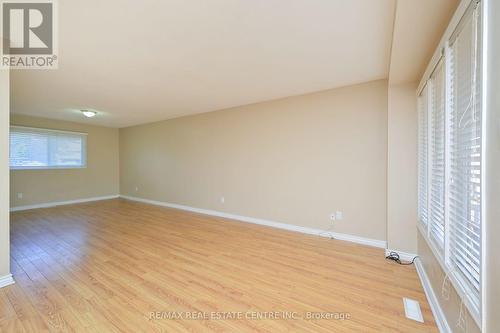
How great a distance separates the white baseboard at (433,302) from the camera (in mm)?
1538

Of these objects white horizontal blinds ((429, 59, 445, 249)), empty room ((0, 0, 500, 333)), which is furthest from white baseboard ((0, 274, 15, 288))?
white horizontal blinds ((429, 59, 445, 249))

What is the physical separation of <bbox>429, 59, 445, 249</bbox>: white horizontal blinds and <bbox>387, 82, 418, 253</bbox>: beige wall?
63 cm

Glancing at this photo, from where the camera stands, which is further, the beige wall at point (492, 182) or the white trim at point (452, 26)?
the white trim at point (452, 26)

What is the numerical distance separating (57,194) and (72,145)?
4.64ft

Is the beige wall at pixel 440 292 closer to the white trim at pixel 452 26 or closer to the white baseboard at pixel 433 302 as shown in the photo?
the white baseboard at pixel 433 302

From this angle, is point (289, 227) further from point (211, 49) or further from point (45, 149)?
point (45, 149)

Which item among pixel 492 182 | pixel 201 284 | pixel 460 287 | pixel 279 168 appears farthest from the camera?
pixel 279 168

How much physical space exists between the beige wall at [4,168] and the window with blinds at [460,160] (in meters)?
3.48

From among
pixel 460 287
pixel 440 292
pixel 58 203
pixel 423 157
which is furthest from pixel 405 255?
pixel 58 203

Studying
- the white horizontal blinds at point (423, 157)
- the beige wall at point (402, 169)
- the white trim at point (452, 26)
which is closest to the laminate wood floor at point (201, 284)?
the beige wall at point (402, 169)

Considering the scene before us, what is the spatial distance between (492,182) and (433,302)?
1461 mm

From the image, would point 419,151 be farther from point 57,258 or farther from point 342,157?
point 57,258

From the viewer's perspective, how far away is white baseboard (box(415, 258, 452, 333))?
1538 mm

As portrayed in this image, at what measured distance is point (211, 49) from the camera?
7.40 feet
